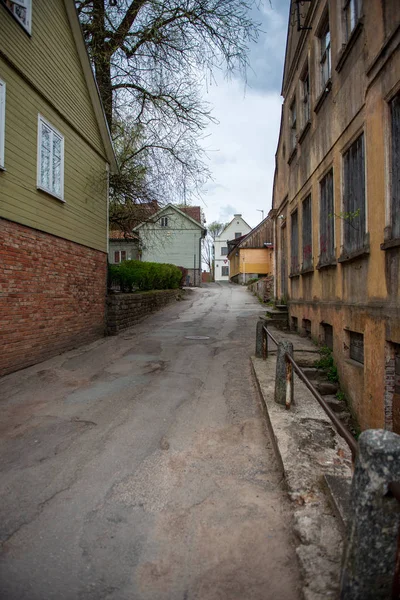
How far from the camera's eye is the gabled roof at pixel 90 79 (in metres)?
9.92

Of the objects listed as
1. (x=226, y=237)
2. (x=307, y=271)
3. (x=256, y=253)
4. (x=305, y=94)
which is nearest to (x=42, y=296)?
(x=307, y=271)

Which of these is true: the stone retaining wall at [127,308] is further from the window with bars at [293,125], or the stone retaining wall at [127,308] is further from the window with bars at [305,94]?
the window with bars at [305,94]

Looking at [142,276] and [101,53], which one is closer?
[101,53]

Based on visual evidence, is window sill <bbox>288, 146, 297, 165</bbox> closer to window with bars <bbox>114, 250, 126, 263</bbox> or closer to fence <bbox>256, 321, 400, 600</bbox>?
fence <bbox>256, 321, 400, 600</bbox>

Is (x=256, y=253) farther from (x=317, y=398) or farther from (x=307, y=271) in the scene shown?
(x=317, y=398)

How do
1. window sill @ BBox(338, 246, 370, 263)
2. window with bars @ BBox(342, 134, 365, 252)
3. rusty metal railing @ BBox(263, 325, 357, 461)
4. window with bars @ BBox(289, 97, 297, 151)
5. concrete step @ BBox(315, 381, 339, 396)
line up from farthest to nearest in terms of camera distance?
window with bars @ BBox(289, 97, 297, 151), concrete step @ BBox(315, 381, 339, 396), window with bars @ BBox(342, 134, 365, 252), window sill @ BBox(338, 246, 370, 263), rusty metal railing @ BBox(263, 325, 357, 461)

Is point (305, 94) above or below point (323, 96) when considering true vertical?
above

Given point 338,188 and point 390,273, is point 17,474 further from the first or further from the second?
point 338,188

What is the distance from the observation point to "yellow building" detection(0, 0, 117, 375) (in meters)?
7.49

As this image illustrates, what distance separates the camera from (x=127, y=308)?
13719 millimetres

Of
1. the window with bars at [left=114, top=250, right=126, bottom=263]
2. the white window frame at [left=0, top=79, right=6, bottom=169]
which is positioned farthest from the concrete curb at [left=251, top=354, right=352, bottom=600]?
the window with bars at [left=114, top=250, right=126, bottom=263]

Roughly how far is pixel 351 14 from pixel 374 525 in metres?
7.95

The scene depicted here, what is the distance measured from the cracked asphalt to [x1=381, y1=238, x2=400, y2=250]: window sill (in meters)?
2.76

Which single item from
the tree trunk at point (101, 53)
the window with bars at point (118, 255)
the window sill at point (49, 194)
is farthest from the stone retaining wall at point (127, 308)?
the window with bars at point (118, 255)
